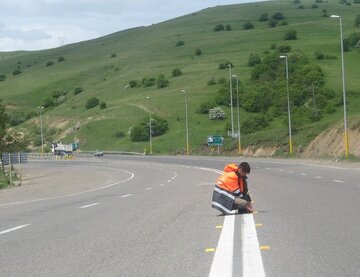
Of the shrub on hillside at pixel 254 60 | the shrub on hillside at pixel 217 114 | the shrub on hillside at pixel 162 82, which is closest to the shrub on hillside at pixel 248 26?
the shrub on hillside at pixel 162 82

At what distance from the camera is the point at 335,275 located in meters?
8.77

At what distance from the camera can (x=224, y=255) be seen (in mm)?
10367

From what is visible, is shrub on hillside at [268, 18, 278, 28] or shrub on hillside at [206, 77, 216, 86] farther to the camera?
shrub on hillside at [268, 18, 278, 28]

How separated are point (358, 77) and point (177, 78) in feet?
→ 129

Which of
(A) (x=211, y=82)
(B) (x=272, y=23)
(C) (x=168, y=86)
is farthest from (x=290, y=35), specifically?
(A) (x=211, y=82)

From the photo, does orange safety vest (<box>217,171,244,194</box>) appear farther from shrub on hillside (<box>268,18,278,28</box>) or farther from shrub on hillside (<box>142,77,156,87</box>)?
shrub on hillside (<box>268,18,278,28</box>)

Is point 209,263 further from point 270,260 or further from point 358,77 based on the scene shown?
point 358,77

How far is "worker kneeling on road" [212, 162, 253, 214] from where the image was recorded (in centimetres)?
1573

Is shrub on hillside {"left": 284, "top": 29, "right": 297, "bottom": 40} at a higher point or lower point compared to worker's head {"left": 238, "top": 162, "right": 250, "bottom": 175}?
higher

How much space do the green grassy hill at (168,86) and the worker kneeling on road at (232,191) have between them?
55608 millimetres

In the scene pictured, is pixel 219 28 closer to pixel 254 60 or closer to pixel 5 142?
pixel 254 60

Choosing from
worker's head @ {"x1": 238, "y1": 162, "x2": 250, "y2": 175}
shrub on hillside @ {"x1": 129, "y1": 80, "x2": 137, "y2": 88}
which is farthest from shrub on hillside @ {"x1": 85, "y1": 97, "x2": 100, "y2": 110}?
worker's head @ {"x1": 238, "y1": 162, "x2": 250, "y2": 175}

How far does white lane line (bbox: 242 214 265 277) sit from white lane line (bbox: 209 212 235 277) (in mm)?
197

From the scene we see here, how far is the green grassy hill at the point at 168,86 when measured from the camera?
105 metres
